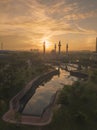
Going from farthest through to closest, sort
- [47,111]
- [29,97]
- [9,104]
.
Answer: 1. [29,97]
2. [9,104]
3. [47,111]

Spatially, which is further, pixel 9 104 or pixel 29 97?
pixel 29 97

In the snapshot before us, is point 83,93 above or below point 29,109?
above

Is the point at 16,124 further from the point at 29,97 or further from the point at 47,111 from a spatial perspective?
the point at 29,97

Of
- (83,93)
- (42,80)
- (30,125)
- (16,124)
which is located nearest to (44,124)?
(30,125)

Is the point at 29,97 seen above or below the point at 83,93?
below

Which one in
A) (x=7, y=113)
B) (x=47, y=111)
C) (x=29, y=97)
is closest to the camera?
(x=7, y=113)

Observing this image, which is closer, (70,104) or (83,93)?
(70,104)

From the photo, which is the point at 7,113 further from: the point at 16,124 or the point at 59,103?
the point at 59,103

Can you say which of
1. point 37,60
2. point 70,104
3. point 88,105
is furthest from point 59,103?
point 37,60

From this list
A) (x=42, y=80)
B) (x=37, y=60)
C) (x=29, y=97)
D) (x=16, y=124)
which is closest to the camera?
(x=16, y=124)
